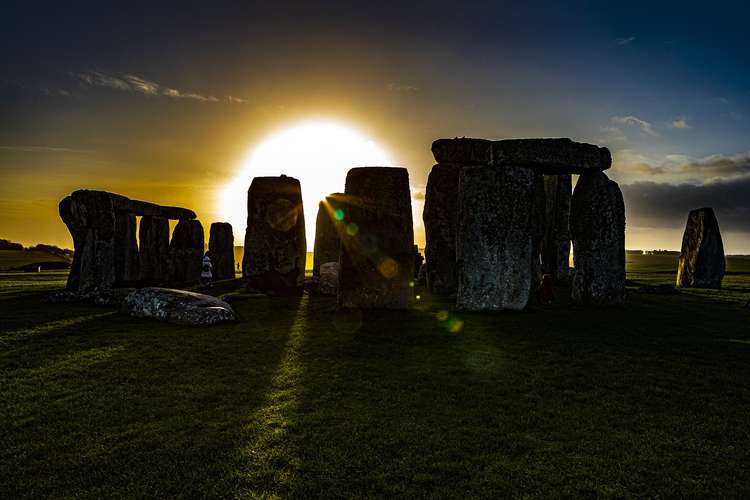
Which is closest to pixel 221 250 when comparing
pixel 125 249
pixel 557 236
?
pixel 125 249

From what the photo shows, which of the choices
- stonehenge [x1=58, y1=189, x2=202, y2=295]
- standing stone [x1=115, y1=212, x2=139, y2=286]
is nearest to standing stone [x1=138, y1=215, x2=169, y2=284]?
stonehenge [x1=58, y1=189, x2=202, y2=295]

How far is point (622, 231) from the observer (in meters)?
11.2

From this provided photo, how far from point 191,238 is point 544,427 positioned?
19488 millimetres

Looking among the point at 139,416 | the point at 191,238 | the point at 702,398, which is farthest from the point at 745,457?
the point at 191,238

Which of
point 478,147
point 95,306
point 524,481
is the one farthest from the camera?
point 95,306

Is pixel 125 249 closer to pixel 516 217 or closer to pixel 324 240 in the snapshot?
pixel 324 240

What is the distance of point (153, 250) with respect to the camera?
19844mm

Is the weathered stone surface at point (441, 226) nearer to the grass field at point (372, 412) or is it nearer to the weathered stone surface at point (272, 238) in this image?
the weathered stone surface at point (272, 238)

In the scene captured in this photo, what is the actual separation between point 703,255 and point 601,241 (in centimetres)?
1096

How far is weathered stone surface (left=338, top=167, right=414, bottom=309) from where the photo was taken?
10297 millimetres

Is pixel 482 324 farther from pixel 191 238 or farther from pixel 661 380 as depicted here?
pixel 191 238

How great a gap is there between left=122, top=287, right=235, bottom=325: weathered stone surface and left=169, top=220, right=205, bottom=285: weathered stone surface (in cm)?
996

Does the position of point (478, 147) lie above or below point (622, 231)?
above

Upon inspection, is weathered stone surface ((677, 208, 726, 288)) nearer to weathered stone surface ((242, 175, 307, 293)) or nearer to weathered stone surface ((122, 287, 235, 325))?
weathered stone surface ((242, 175, 307, 293))
